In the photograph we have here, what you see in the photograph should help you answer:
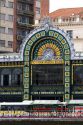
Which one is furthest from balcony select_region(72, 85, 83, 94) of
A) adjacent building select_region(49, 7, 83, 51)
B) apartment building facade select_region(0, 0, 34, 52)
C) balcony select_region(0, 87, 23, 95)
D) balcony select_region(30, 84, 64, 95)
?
apartment building facade select_region(0, 0, 34, 52)

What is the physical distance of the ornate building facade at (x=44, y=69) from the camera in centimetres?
8900

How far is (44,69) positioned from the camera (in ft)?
297

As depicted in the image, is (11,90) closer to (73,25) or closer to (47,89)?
(47,89)

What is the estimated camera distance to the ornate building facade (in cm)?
8900

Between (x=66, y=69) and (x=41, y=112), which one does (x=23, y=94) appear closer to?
(x=66, y=69)

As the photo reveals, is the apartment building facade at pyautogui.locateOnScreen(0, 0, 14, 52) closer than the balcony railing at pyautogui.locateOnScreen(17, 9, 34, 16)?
Yes

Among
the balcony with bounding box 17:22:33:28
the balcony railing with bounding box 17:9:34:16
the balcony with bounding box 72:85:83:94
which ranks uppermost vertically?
the balcony railing with bounding box 17:9:34:16

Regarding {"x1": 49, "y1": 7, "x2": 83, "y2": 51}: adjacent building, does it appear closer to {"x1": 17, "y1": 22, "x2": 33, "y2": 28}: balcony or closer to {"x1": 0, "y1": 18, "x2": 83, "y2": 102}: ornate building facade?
{"x1": 0, "y1": 18, "x2": 83, "y2": 102}: ornate building facade

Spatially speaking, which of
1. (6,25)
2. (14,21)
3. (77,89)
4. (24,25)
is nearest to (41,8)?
(24,25)

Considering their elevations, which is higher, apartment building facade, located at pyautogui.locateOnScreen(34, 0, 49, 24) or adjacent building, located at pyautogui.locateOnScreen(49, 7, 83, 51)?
apartment building facade, located at pyautogui.locateOnScreen(34, 0, 49, 24)

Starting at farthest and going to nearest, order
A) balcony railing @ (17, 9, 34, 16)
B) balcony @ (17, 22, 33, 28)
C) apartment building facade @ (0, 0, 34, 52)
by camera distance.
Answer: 1. balcony railing @ (17, 9, 34, 16)
2. balcony @ (17, 22, 33, 28)
3. apartment building facade @ (0, 0, 34, 52)

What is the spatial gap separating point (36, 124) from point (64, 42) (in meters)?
18.4

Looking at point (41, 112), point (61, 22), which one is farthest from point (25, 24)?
point (41, 112)

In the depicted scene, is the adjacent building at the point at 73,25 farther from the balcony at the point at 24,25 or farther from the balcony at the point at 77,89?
the balcony at the point at 77,89
